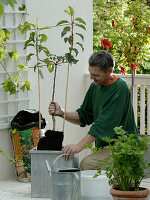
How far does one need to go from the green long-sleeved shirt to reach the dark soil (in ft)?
0.89

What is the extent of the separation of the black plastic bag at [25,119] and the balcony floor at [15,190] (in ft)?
1.59

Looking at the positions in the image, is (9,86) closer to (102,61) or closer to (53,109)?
(53,109)

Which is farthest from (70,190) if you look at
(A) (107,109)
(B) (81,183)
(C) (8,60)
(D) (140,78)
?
(D) (140,78)

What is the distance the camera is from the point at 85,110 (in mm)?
3836

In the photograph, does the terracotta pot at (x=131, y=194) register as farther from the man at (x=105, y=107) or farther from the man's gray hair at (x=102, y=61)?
the man's gray hair at (x=102, y=61)

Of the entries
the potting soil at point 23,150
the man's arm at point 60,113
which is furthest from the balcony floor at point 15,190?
the man's arm at point 60,113

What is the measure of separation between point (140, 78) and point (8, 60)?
133 cm

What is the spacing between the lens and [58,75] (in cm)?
477

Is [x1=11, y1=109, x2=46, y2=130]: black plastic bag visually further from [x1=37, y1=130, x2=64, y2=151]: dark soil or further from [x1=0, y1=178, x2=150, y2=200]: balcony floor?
[x1=37, y1=130, x2=64, y2=151]: dark soil

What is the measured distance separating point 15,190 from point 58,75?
135 centimetres

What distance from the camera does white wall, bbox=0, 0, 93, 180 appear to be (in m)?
4.45

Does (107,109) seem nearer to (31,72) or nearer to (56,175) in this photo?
Answer: (56,175)

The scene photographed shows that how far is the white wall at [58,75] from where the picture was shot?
445cm

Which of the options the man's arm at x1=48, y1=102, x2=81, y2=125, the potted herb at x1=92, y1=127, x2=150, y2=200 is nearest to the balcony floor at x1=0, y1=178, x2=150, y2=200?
the man's arm at x1=48, y1=102, x2=81, y2=125
